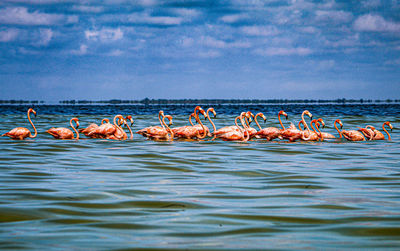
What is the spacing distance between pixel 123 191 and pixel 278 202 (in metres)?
2.49

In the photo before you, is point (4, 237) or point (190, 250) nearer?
point (190, 250)

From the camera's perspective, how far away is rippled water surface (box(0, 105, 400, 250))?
5.53 metres

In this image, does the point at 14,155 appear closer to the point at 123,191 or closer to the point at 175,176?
the point at 175,176

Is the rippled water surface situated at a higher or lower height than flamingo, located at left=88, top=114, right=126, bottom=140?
lower

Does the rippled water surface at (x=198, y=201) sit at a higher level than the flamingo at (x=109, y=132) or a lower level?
lower

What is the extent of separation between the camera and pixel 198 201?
7.61m

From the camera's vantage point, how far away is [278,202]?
759 centimetres

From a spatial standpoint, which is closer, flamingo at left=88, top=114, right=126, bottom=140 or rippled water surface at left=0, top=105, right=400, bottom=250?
rippled water surface at left=0, top=105, right=400, bottom=250

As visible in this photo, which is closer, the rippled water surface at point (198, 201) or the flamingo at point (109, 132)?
the rippled water surface at point (198, 201)

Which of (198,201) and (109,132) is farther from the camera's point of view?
(109,132)

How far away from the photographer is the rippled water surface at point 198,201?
5531mm

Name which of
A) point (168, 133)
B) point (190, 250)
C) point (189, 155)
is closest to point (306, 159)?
point (189, 155)

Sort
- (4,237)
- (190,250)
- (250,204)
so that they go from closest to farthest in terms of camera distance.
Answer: (190,250) < (4,237) < (250,204)

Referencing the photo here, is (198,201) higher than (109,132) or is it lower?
lower
